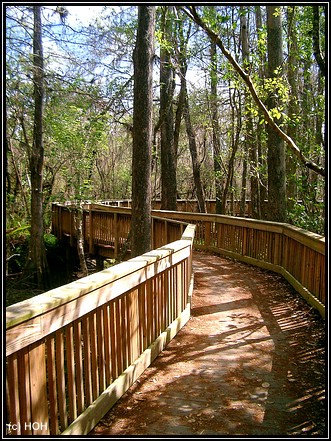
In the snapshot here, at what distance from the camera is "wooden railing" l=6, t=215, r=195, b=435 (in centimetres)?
217

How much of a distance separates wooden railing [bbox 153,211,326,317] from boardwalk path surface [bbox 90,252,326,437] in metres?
0.45

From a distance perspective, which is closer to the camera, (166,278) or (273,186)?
(166,278)

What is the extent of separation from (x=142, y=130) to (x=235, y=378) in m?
4.65

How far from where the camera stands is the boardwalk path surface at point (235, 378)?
3021 mm

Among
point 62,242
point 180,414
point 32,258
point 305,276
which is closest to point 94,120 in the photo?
point 32,258

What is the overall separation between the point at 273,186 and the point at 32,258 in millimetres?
8137

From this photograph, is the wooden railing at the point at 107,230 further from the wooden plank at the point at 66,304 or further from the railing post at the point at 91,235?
the wooden plank at the point at 66,304

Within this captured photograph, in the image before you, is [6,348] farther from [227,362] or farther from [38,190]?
[38,190]

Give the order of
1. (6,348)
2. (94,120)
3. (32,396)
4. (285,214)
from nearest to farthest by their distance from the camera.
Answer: (6,348)
(32,396)
(285,214)
(94,120)

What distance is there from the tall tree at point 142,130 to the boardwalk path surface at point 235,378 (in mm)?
1707

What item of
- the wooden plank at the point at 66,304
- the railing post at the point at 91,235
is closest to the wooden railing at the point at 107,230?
the railing post at the point at 91,235

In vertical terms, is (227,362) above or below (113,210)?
below

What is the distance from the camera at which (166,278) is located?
15.3 feet
